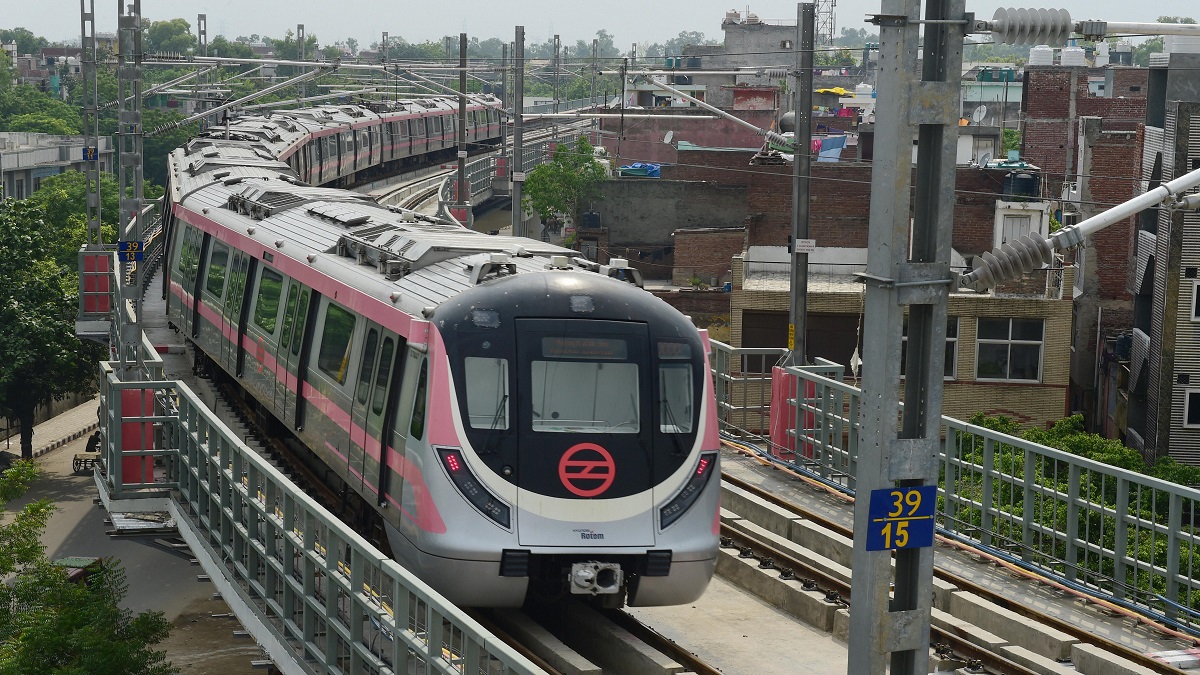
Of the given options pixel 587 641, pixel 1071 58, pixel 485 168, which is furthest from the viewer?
pixel 1071 58

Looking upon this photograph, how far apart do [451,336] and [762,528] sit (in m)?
5.66

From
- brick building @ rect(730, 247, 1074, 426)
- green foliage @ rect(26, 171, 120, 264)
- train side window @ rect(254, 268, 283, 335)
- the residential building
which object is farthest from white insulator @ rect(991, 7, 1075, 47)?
the residential building

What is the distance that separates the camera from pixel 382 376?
12461mm

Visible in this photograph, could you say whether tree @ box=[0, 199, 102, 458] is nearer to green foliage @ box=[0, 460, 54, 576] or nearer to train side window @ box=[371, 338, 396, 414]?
green foliage @ box=[0, 460, 54, 576]

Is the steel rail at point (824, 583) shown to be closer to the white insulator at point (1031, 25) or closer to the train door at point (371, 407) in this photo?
the train door at point (371, 407)

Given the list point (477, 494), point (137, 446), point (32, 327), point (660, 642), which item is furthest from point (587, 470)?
point (32, 327)

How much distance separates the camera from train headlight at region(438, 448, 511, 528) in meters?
10.9

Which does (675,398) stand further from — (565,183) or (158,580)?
(565,183)

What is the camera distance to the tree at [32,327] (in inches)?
1843

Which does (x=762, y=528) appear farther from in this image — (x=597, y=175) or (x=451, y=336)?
(x=597, y=175)

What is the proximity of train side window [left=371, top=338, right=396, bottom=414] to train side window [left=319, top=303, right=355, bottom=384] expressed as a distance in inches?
37.1

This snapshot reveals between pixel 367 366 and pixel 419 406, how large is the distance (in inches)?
62.7

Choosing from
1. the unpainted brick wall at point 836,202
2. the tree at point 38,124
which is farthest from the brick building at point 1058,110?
the tree at point 38,124

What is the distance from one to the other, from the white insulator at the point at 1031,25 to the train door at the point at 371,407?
19.0 ft
